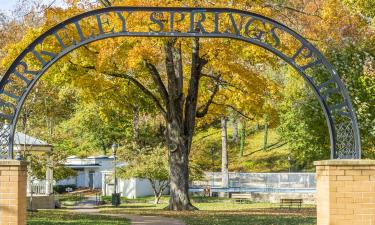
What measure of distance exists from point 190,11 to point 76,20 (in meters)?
1.92

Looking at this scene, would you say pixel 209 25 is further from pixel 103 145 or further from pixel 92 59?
pixel 103 145

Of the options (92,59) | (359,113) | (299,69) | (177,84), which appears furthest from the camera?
(359,113)

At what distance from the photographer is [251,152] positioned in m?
59.8

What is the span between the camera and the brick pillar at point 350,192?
11.1m

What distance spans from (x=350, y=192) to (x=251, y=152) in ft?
160

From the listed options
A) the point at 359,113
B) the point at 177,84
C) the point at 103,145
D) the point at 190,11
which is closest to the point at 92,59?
the point at 177,84

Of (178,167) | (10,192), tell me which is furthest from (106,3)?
(10,192)

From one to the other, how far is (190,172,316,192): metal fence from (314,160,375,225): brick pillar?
96.9 feet

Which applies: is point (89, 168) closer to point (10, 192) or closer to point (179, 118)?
point (179, 118)

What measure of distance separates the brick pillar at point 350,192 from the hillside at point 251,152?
4116cm

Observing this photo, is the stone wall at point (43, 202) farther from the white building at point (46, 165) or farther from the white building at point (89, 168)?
the white building at point (89, 168)

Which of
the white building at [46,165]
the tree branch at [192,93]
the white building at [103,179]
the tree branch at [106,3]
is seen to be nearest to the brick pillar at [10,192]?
the tree branch at [106,3]

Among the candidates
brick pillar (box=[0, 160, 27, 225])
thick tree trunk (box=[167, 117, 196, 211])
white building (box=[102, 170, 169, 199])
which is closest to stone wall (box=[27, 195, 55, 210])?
thick tree trunk (box=[167, 117, 196, 211])

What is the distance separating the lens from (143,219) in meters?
21.1
